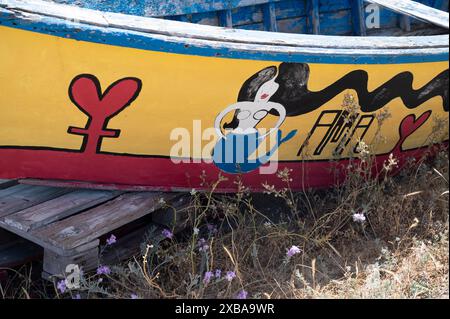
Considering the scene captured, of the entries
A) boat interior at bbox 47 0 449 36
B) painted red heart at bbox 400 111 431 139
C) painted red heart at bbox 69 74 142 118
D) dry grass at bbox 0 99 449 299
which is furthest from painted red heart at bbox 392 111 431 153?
painted red heart at bbox 69 74 142 118

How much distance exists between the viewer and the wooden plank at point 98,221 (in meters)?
2.91

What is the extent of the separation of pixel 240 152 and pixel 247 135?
114 mm

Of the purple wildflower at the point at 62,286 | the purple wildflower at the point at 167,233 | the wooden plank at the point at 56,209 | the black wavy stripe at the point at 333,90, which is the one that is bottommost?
the purple wildflower at the point at 62,286

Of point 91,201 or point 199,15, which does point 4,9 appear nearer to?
point 91,201

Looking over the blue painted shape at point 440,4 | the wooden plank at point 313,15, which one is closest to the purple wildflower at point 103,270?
the wooden plank at point 313,15

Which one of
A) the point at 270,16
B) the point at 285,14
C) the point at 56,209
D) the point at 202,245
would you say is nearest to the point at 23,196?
the point at 56,209

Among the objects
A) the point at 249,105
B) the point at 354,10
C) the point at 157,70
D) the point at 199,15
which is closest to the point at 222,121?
the point at 249,105

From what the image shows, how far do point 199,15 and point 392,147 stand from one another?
4.98 feet

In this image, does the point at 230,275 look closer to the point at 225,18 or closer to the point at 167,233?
the point at 167,233

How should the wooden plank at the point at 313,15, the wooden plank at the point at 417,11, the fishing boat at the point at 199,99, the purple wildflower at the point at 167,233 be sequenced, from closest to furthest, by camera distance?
the fishing boat at the point at 199,99
the purple wildflower at the point at 167,233
the wooden plank at the point at 417,11
the wooden plank at the point at 313,15

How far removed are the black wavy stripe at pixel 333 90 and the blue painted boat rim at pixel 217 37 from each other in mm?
114

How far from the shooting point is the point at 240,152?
331cm

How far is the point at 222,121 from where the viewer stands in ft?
10.3

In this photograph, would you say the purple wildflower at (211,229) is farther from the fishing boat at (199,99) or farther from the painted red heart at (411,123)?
the painted red heart at (411,123)
